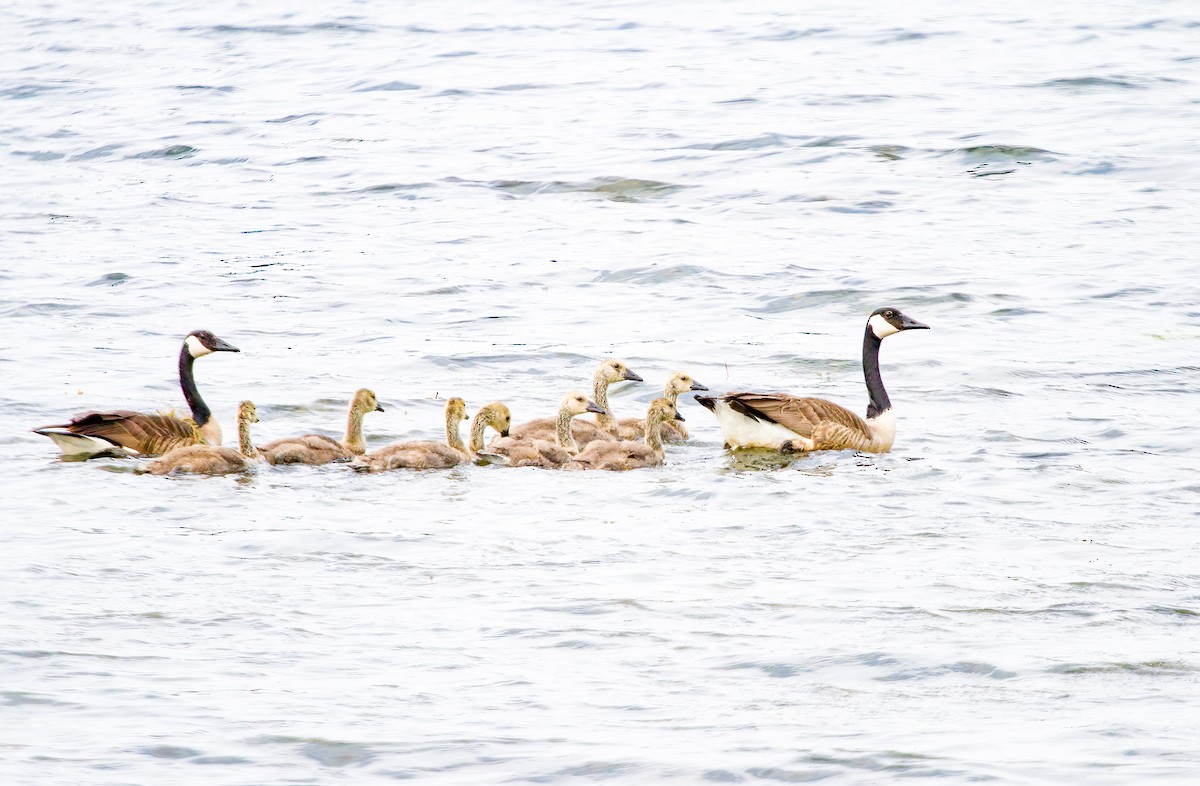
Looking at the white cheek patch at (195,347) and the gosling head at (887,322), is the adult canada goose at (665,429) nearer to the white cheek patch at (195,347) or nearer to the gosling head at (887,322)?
the gosling head at (887,322)

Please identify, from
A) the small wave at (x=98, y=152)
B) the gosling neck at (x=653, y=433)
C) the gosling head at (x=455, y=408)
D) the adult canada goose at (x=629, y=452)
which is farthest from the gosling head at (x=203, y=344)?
the small wave at (x=98, y=152)

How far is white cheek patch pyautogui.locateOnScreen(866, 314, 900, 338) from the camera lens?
47.1ft

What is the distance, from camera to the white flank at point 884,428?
13227mm

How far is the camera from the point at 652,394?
1552cm

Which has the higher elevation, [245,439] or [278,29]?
[278,29]

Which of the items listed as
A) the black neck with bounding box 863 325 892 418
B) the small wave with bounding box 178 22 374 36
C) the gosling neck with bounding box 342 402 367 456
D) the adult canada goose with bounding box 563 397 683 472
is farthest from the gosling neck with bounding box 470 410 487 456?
the small wave with bounding box 178 22 374 36

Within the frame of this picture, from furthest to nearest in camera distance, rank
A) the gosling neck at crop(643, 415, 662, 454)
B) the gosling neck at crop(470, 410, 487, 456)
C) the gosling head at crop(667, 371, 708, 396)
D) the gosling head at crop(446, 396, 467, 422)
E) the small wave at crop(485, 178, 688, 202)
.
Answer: the small wave at crop(485, 178, 688, 202)
the gosling head at crop(667, 371, 708, 396)
the gosling neck at crop(643, 415, 662, 454)
the gosling head at crop(446, 396, 467, 422)
the gosling neck at crop(470, 410, 487, 456)

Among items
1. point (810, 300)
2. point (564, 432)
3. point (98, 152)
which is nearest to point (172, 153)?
point (98, 152)

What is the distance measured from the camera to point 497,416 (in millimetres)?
13141

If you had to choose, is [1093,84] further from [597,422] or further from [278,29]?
[278,29]

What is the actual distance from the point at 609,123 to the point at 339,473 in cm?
1761

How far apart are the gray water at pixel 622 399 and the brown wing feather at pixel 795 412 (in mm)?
394

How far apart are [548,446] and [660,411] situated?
3.34ft

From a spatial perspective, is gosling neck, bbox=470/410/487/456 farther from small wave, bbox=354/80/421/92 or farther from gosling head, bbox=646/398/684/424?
small wave, bbox=354/80/421/92
